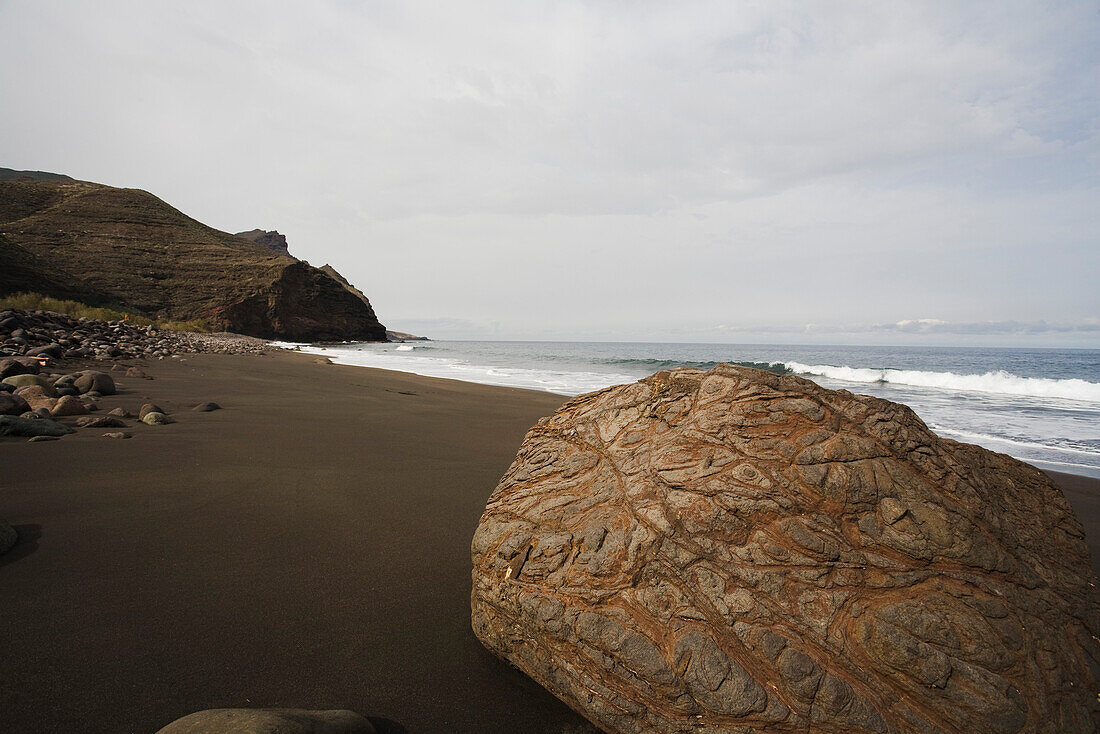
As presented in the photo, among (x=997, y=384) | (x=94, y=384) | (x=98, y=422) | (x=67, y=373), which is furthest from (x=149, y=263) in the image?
(x=997, y=384)

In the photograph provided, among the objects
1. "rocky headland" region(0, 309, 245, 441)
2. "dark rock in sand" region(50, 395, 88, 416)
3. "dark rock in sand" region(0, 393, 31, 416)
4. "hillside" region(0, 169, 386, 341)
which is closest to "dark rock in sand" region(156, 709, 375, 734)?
"rocky headland" region(0, 309, 245, 441)

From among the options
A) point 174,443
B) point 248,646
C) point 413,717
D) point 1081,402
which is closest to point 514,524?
point 413,717

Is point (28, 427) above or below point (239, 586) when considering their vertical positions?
above

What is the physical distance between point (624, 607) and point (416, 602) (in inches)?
46.0

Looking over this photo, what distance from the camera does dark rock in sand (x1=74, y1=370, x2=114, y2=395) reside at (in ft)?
19.4

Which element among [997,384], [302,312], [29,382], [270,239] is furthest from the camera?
[270,239]

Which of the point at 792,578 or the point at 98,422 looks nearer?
the point at 792,578

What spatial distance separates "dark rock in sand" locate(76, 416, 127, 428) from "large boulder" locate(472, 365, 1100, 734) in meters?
4.63

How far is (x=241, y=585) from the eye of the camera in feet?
7.34

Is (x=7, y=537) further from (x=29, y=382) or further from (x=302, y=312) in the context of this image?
(x=302, y=312)

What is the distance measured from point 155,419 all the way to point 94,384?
6.67 feet

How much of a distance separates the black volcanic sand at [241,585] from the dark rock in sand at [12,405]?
858mm

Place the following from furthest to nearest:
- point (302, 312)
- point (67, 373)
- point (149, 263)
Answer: point (302, 312), point (149, 263), point (67, 373)

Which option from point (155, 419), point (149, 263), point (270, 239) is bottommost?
point (155, 419)
